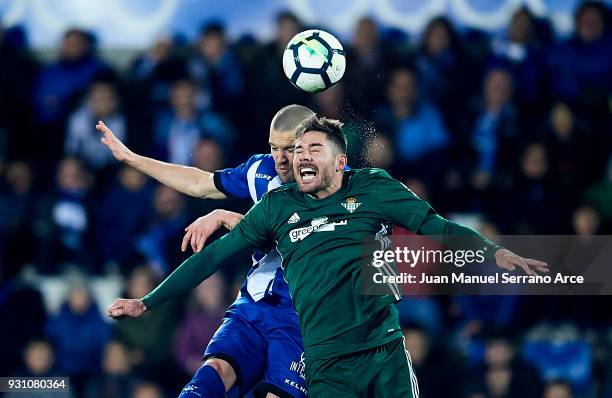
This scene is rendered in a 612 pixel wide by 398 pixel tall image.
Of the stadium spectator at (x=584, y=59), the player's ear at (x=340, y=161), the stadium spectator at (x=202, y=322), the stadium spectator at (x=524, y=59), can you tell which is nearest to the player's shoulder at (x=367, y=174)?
the player's ear at (x=340, y=161)

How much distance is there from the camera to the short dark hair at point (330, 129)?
644 cm

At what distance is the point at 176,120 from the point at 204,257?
15.5ft

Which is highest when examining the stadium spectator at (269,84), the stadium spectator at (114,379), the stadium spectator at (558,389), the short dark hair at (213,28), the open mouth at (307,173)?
the short dark hair at (213,28)

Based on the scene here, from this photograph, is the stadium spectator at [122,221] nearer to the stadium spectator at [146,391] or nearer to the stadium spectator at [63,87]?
the stadium spectator at [63,87]

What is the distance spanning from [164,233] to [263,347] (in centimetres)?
377

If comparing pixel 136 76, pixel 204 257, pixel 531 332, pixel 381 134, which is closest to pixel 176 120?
pixel 136 76

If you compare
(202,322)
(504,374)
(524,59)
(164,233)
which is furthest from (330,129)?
(524,59)

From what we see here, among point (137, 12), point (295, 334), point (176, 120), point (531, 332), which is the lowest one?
point (531, 332)

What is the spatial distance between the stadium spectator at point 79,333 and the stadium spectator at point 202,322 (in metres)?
0.77

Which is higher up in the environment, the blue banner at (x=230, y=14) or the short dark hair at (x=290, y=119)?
the blue banner at (x=230, y=14)

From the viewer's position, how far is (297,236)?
642 cm

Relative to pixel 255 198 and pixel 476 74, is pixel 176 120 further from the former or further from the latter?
pixel 255 198

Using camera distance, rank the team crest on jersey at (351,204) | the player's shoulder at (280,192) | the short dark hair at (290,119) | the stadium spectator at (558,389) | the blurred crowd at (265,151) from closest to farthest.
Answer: the team crest on jersey at (351,204)
the player's shoulder at (280,192)
the short dark hair at (290,119)
the stadium spectator at (558,389)
the blurred crowd at (265,151)

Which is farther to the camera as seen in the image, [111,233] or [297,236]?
[111,233]
